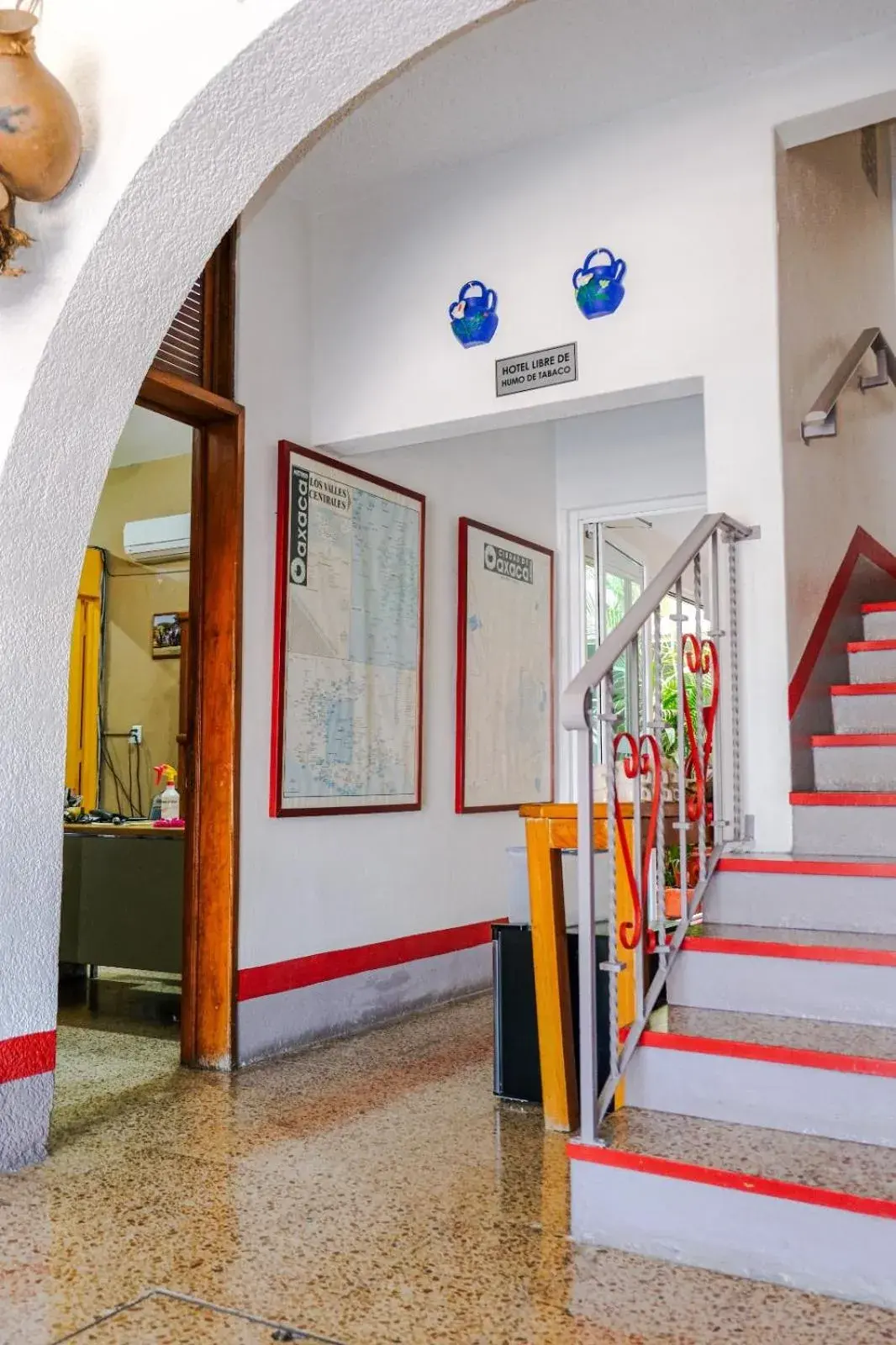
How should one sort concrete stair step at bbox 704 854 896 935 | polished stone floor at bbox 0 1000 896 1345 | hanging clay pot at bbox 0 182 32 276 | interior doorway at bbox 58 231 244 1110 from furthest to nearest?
1. interior doorway at bbox 58 231 244 1110
2. concrete stair step at bbox 704 854 896 935
3. hanging clay pot at bbox 0 182 32 276
4. polished stone floor at bbox 0 1000 896 1345

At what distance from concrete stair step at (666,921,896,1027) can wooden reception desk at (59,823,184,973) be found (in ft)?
7.86

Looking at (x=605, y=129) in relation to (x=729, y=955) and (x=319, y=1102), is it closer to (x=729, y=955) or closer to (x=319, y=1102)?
(x=729, y=955)

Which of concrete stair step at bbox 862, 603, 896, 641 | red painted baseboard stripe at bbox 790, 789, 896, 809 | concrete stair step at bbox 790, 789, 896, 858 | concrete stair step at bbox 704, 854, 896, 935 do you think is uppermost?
concrete stair step at bbox 862, 603, 896, 641

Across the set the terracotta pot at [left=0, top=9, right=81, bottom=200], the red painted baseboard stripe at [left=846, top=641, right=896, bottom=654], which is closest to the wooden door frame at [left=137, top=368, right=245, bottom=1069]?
the terracotta pot at [left=0, top=9, right=81, bottom=200]

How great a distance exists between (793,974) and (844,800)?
2.40 feet

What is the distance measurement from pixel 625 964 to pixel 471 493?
321 centimetres

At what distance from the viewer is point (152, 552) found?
6723 millimetres

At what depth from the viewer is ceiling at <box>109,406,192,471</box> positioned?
6227 mm

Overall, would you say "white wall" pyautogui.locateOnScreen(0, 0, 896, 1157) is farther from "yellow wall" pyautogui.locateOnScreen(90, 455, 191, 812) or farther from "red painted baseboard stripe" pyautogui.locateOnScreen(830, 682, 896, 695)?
"yellow wall" pyautogui.locateOnScreen(90, 455, 191, 812)

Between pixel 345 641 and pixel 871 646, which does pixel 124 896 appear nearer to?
pixel 345 641

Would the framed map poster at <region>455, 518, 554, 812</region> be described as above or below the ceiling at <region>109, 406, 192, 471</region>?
below

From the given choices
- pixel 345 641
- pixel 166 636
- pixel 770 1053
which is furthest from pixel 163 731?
pixel 770 1053

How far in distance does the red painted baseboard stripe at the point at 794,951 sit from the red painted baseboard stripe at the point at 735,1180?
26.6 inches

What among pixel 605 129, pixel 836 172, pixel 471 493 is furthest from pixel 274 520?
pixel 836 172
